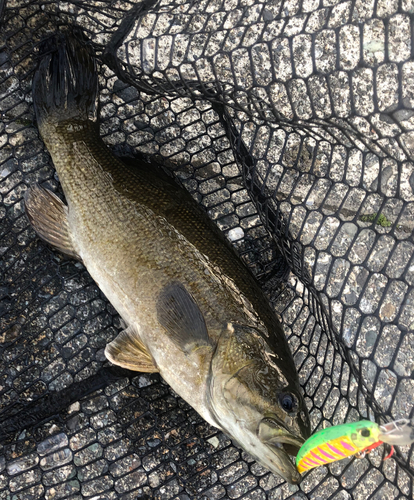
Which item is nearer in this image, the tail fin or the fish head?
the fish head

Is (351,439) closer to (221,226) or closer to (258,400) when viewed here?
(258,400)

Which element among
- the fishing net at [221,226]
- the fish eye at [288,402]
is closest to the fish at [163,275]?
the fish eye at [288,402]

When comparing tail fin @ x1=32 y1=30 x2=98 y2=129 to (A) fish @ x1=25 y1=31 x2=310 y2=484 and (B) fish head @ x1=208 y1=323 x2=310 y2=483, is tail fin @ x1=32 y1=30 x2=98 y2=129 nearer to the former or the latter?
(A) fish @ x1=25 y1=31 x2=310 y2=484

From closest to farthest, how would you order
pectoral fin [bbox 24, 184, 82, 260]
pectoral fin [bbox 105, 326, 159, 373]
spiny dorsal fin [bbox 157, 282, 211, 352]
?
spiny dorsal fin [bbox 157, 282, 211, 352] < pectoral fin [bbox 105, 326, 159, 373] < pectoral fin [bbox 24, 184, 82, 260]

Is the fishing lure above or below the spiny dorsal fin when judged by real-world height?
below

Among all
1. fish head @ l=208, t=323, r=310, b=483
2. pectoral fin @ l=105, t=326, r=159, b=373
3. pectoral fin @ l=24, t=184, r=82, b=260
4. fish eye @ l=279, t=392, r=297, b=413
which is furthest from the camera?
pectoral fin @ l=24, t=184, r=82, b=260

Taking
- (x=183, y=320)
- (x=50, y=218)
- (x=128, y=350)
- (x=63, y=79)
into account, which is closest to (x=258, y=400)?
(x=183, y=320)

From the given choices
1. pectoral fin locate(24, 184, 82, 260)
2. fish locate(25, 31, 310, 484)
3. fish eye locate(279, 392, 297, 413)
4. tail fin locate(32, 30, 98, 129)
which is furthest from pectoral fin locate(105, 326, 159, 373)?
tail fin locate(32, 30, 98, 129)
